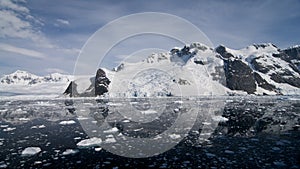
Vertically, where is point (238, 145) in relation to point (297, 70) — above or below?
below

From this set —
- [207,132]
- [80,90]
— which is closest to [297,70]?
[80,90]

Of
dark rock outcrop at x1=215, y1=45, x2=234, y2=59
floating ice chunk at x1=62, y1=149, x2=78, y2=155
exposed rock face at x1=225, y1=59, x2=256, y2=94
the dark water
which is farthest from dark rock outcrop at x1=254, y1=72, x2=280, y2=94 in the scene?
floating ice chunk at x1=62, y1=149, x2=78, y2=155

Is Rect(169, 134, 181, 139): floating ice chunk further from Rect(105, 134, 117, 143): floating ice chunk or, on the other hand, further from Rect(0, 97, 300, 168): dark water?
Rect(105, 134, 117, 143): floating ice chunk

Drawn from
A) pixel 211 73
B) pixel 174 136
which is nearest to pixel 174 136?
pixel 174 136

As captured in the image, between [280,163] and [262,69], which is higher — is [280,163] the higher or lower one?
the lower one

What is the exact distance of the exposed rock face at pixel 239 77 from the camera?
11739 centimetres

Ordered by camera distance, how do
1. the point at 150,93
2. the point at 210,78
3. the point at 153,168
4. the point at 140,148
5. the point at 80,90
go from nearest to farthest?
1. the point at 153,168
2. the point at 140,148
3. the point at 150,93
4. the point at 80,90
5. the point at 210,78

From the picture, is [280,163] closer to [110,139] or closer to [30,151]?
[110,139]

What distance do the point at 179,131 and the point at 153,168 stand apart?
22.3 ft

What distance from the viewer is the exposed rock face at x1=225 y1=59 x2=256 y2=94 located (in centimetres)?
11739

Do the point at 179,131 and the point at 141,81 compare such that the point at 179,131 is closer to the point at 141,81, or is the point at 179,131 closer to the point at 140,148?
the point at 140,148

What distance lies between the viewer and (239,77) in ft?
393

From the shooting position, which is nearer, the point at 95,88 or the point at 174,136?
the point at 174,136

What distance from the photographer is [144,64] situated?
464ft
